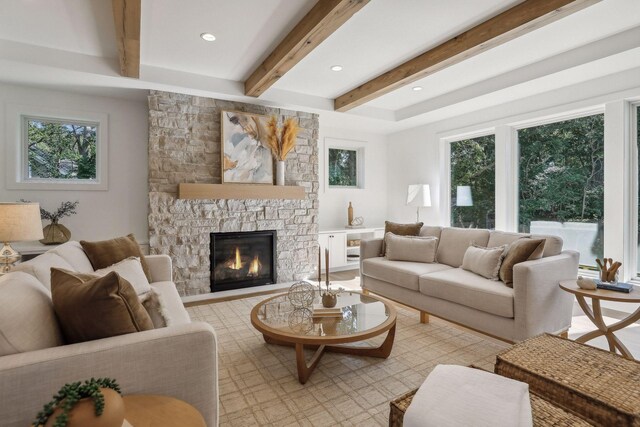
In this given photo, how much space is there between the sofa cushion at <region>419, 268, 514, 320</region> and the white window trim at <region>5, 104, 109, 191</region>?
3.83m

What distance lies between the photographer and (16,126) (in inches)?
139

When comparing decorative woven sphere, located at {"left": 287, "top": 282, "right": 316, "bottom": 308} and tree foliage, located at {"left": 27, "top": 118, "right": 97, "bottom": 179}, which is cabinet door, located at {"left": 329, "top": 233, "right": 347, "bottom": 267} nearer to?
decorative woven sphere, located at {"left": 287, "top": 282, "right": 316, "bottom": 308}

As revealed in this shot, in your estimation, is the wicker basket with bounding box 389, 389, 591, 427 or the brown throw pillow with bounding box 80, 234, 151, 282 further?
the brown throw pillow with bounding box 80, 234, 151, 282

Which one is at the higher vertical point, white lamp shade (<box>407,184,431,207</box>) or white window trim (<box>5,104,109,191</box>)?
white window trim (<box>5,104,109,191</box>)

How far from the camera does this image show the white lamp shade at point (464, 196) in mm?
4910

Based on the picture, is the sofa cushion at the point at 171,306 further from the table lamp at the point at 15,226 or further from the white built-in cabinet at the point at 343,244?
the white built-in cabinet at the point at 343,244

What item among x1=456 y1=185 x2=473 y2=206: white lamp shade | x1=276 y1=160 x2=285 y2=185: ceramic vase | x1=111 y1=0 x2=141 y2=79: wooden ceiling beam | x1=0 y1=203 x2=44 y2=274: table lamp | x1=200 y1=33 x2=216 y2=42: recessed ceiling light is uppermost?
x1=200 y1=33 x2=216 y2=42: recessed ceiling light

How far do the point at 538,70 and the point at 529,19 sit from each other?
47.6 inches

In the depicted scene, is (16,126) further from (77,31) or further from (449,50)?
(449,50)

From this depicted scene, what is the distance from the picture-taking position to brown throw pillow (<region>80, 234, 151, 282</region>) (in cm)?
256

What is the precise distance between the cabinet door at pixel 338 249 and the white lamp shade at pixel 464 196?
182 centimetres

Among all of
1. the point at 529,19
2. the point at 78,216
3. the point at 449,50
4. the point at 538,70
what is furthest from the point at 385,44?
the point at 78,216

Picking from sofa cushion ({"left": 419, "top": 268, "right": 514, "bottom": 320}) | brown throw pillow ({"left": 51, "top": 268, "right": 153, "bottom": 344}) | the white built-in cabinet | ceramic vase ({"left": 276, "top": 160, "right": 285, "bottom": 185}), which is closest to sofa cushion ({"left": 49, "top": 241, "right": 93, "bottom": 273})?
brown throw pillow ({"left": 51, "top": 268, "right": 153, "bottom": 344})

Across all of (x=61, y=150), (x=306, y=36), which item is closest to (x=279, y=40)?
(x=306, y=36)
